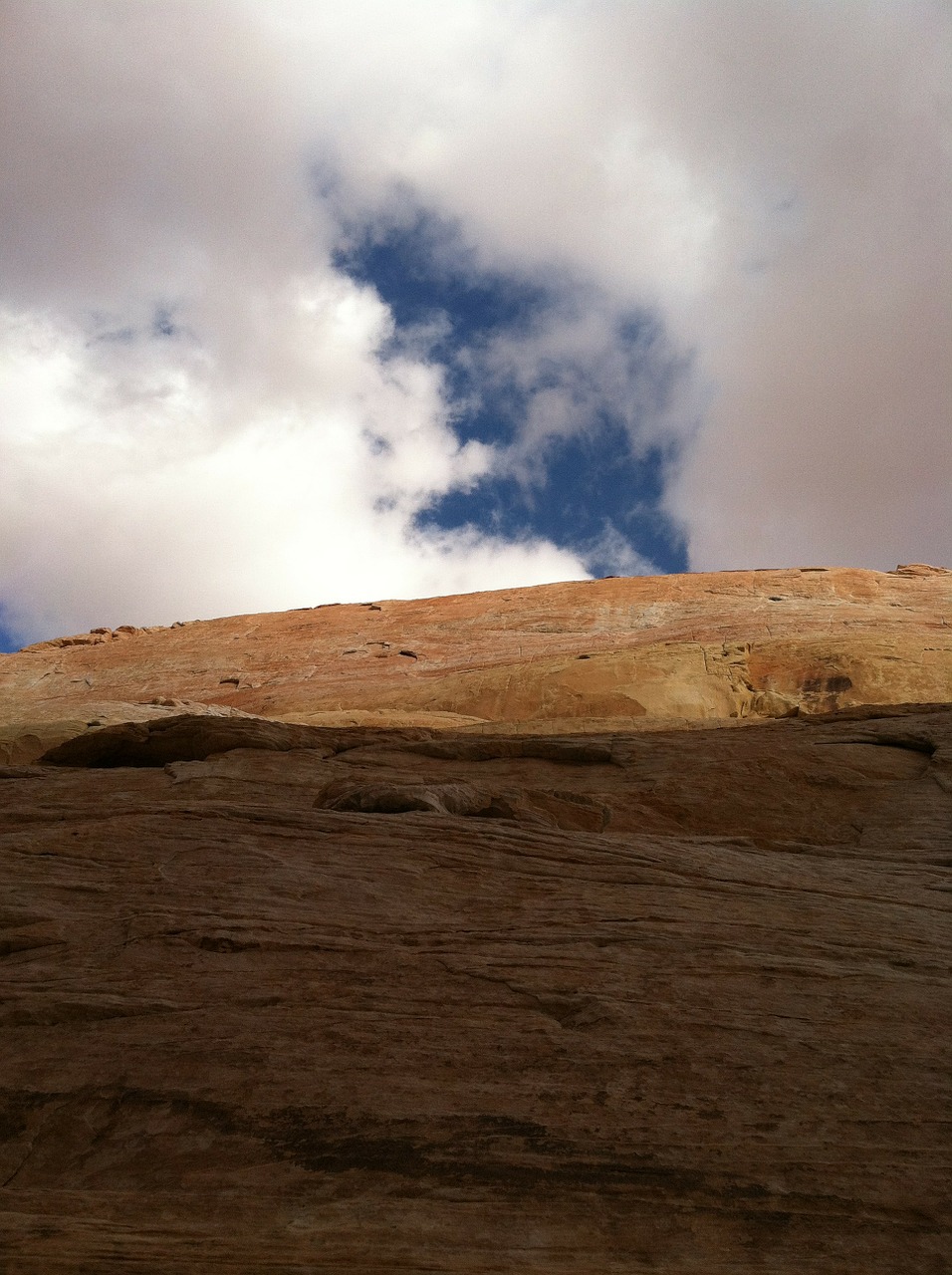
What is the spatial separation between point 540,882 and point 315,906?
181 cm

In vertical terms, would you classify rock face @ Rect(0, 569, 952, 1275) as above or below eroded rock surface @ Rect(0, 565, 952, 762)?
below

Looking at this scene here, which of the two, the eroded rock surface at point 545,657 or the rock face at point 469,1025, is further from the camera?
the eroded rock surface at point 545,657

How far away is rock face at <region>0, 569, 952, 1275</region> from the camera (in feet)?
13.6

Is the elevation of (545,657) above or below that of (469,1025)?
above

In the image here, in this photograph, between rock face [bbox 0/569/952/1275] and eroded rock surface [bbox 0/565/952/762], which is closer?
rock face [bbox 0/569/952/1275]

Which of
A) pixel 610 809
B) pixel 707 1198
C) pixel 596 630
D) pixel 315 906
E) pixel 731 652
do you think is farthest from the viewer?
pixel 596 630

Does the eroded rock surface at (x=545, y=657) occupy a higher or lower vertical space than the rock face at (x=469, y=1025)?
higher

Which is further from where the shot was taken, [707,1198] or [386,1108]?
[386,1108]

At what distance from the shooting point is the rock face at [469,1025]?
4137 millimetres

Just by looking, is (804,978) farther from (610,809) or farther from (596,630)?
(596,630)

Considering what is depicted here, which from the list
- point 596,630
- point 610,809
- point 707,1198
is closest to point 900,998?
point 707,1198

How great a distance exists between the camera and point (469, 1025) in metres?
5.52

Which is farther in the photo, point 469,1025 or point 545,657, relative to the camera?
point 545,657

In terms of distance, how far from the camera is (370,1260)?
391 cm
